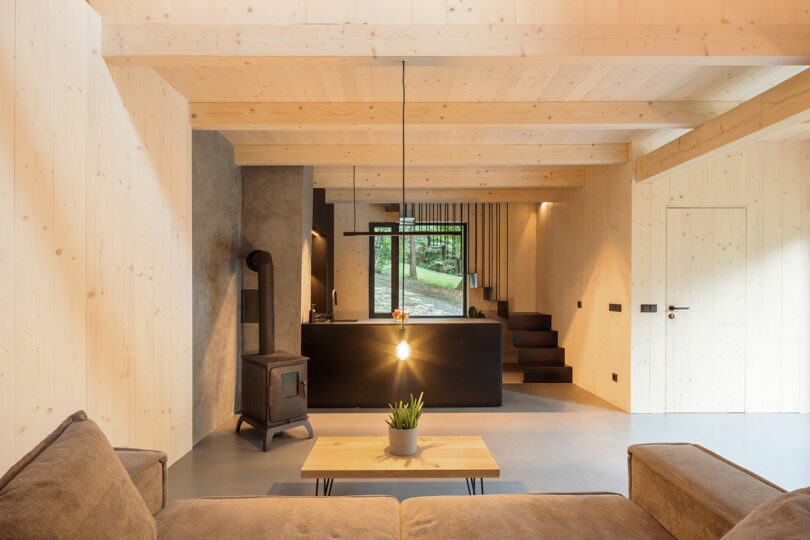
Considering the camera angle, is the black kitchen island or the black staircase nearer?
the black kitchen island

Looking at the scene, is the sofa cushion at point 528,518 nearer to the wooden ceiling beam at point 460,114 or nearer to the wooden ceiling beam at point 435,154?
the wooden ceiling beam at point 460,114

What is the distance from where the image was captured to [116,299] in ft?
9.48

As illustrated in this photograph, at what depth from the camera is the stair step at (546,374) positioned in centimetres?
704

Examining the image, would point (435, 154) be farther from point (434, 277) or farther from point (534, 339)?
point (434, 277)

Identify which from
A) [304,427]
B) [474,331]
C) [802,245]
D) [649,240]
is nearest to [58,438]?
[304,427]

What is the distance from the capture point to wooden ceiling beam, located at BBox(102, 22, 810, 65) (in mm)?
2611

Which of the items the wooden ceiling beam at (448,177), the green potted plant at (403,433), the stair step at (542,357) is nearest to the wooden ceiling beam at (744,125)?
the wooden ceiling beam at (448,177)

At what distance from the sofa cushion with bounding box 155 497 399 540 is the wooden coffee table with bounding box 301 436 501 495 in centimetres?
53

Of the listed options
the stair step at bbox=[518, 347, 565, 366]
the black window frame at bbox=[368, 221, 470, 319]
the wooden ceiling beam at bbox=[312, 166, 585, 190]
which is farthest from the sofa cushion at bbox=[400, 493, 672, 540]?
the black window frame at bbox=[368, 221, 470, 319]

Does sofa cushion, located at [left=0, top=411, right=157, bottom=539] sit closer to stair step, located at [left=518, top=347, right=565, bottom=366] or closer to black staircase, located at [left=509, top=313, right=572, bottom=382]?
black staircase, located at [left=509, top=313, right=572, bottom=382]

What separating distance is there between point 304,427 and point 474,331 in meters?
2.09

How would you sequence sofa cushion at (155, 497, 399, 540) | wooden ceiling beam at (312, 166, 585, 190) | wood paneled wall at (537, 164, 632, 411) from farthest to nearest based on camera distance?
1. wooden ceiling beam at (312, 166, 585, 190)
2. wood paneled wall at (537, 164, 632, 411)
3. sofa cushion at (155, 497, 399, 540)

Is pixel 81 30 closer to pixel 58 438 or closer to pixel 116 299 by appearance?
pixel 116 299

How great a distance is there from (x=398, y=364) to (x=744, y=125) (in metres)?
3.84
